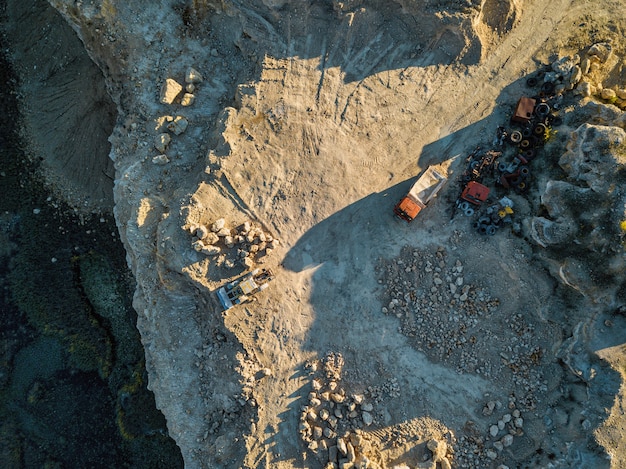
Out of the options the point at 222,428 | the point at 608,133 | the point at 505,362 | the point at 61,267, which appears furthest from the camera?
the point at 61,267

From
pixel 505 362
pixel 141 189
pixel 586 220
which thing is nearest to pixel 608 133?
pixel 586 220

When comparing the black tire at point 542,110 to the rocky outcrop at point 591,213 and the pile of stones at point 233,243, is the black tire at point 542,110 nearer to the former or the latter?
the rocky outcrop at point 591,213

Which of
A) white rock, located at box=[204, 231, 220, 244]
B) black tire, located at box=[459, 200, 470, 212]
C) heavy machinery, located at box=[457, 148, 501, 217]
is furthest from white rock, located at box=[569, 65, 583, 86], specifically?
white rock, located at box=[204, 231, 220, 244]

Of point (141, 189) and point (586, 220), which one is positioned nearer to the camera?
point (586, 220)

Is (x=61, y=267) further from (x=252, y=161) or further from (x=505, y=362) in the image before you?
(x=505, y=362)

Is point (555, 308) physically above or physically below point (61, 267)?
above

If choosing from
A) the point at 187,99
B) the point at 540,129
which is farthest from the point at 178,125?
the point at 540,129
